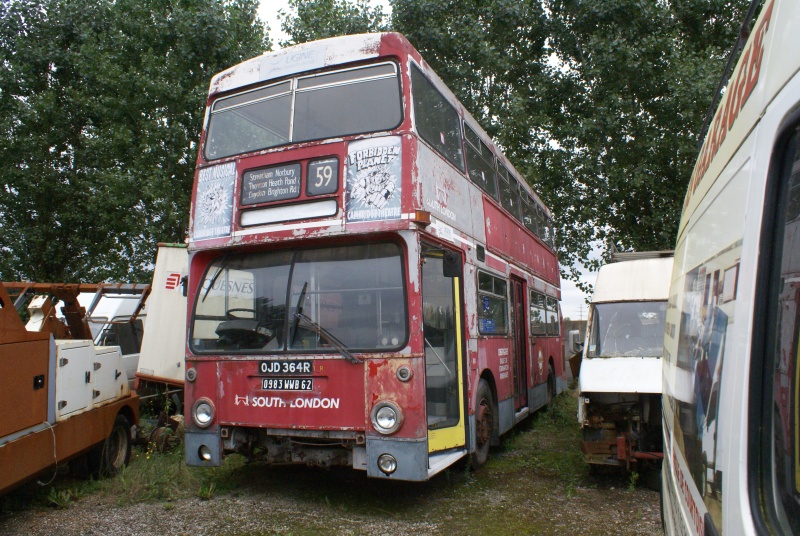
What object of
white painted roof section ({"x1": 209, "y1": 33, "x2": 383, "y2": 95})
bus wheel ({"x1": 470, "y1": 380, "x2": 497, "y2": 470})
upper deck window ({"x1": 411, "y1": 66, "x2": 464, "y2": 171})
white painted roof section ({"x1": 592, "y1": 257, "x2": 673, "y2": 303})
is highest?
white painted roof section ({"x1": 209, "y1": 33, "x2": 383, "y2": 95})

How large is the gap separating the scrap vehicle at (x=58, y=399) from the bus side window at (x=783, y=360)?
19.4 feet

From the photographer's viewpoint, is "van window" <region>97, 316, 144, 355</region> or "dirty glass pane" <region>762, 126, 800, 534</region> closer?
"dirty glass pane" <region>762, 126, 800, 534</region>

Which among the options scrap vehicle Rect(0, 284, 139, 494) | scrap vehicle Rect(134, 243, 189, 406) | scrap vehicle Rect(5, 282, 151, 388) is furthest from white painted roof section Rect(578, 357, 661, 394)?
scrap vehicle Rect(5, 282, 151, 388)

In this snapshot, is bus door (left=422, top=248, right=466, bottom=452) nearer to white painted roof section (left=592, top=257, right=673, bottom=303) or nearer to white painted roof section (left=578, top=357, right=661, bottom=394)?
white painted roof section (left=578, top=357, right=661, bottom=394)

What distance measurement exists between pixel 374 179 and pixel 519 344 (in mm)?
5187

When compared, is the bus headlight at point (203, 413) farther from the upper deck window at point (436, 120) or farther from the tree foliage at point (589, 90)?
the tree foliage at point (589, 90)

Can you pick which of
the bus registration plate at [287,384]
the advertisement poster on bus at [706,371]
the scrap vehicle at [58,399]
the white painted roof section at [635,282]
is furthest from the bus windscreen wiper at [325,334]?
the white painted roof section at [635,282]

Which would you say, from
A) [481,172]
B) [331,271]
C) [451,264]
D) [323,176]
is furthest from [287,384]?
[481,172]

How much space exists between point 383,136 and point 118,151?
12.7m

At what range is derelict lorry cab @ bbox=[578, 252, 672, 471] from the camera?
6.91 meters

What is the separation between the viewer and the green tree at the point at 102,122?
1650 centimetres

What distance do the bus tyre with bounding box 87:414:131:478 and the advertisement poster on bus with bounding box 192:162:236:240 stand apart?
2.81 meters

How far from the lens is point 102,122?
59.9 feet

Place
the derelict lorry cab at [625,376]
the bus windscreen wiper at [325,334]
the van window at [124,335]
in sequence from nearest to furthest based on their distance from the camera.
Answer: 1. the bus windscreen wiper at [325,334]
2. the derelict lorry cab at [625,376]
3. the van window at [124,335]
